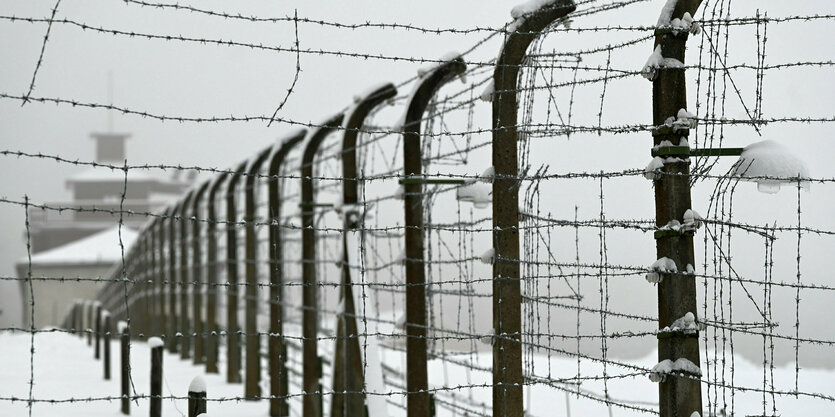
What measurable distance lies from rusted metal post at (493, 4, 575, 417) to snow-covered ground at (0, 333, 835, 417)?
19 centimetres

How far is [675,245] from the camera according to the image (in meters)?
3.58

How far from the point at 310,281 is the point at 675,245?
12.2ft

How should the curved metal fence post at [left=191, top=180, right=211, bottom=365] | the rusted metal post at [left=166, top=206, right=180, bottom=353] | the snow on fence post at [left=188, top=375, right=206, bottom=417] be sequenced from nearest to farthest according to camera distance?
the snow on fence post at [left=188, top=375, right=206, bottom=417], the curved metal fence post at [left=191, top=180, right=211, bottom=365], the rusted metal post at [left=166, top=206, right=180, bottom=353]

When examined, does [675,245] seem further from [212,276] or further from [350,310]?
[212,276]

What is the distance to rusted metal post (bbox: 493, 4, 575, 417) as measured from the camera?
14.0 ft

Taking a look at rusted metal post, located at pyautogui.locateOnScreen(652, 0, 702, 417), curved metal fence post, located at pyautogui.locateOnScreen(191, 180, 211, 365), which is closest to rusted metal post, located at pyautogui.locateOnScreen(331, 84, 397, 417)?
rusted metal post, located at pyautogui.locateOnScreen(652, 0, 702, 417)

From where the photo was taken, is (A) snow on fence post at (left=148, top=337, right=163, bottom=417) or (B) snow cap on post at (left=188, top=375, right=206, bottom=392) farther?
(A) snow on fence post at (left=148, top=337, right=163, bottom=417)

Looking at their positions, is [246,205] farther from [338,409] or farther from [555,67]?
[555,67]

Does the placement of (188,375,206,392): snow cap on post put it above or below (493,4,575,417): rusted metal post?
below

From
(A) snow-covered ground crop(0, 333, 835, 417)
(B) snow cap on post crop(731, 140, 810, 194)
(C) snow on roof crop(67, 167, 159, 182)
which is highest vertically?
(C) snow on roof crop(67, 167, 159, 182)

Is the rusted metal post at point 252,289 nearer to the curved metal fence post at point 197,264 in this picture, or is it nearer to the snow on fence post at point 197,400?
the curved metal fence post at point 197,264

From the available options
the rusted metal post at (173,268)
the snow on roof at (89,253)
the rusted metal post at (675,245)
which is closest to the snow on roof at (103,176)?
the snow on roof at (89,253)

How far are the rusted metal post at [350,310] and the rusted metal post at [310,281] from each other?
685 millimetres

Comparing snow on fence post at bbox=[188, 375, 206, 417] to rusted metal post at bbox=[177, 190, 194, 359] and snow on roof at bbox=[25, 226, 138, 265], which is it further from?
snow on roof at bbox=[25, 226, 138, 265]
